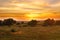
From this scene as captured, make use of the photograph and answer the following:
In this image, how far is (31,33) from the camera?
2953 cm

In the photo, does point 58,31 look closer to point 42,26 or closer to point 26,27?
point 42,26

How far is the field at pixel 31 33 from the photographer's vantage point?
91.4 ft

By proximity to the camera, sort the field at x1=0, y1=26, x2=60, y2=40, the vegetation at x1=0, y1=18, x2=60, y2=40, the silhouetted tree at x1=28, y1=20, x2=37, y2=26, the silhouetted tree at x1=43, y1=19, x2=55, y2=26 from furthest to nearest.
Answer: the silhouetted tree at x1=43, y1=19, x2=55, y2=26 → the silhouetted tree at x1=28, y1=20, x2=37, y2=26 → the vegetation at x1=0, y1=18, x2=60, y2=40 → the field at x1=0, y1=26, x2=60, y2=40

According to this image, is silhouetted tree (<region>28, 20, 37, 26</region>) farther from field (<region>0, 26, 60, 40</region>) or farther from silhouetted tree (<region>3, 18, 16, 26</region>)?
silhouetted tree (<region>3, 18, 16, 26</region>)

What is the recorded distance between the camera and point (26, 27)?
32.6 m

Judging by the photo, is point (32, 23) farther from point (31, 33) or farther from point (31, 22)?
point (31, 33)

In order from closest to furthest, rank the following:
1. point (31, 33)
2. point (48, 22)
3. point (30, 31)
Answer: point (31, 33) < point (30, 31) < point (48, 22)

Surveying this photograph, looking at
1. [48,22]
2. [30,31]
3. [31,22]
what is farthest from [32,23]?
[30,31]

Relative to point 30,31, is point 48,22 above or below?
above

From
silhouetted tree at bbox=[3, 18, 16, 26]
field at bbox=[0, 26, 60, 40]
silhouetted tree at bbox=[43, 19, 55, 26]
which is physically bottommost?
field at bbox=[0, 26, 60, 40]

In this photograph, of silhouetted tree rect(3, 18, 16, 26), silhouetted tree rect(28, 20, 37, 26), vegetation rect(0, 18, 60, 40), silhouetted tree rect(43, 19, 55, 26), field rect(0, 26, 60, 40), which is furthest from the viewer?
silhouetted tree rect(3, 18, 16, 26)

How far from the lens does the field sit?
27844 mm

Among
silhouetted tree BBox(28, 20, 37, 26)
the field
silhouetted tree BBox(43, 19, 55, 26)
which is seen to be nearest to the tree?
silhouetted tree BBox(43, 19, 55, 26)

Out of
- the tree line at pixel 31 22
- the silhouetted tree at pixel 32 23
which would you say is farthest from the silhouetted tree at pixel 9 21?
the silhouetted tree at pixel 32 23
